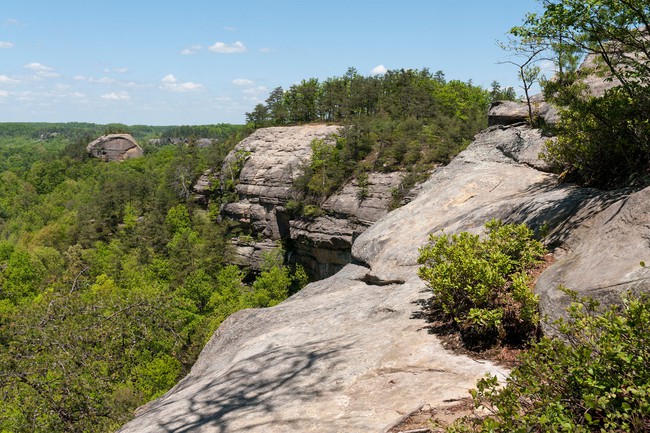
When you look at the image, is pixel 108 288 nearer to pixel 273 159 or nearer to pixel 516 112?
pixel 273 159

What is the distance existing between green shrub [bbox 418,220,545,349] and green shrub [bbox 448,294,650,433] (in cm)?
163

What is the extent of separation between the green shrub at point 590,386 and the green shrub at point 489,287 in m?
1.63

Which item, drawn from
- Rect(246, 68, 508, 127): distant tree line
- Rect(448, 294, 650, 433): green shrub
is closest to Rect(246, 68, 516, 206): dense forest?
Rect(246, 68, 508, 127): distant tree line

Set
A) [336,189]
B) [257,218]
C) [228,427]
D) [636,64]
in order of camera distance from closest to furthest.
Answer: [228,427]
[636,64]
[336,189]
[257,218]

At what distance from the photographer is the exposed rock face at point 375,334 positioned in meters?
4.30

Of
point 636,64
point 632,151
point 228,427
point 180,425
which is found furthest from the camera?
point 632,151

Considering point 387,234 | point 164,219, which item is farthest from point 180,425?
point 164,219

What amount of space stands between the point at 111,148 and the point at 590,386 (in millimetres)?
128876

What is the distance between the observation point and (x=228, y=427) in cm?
449

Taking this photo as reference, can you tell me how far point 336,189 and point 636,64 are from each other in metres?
41.2

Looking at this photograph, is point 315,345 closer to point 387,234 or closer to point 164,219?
point 387,234

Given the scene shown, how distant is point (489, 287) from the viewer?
5121 mm

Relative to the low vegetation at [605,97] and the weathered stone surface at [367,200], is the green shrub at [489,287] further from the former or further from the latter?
the weathered stone surface at [367,200]

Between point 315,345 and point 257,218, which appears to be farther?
point 257,218
